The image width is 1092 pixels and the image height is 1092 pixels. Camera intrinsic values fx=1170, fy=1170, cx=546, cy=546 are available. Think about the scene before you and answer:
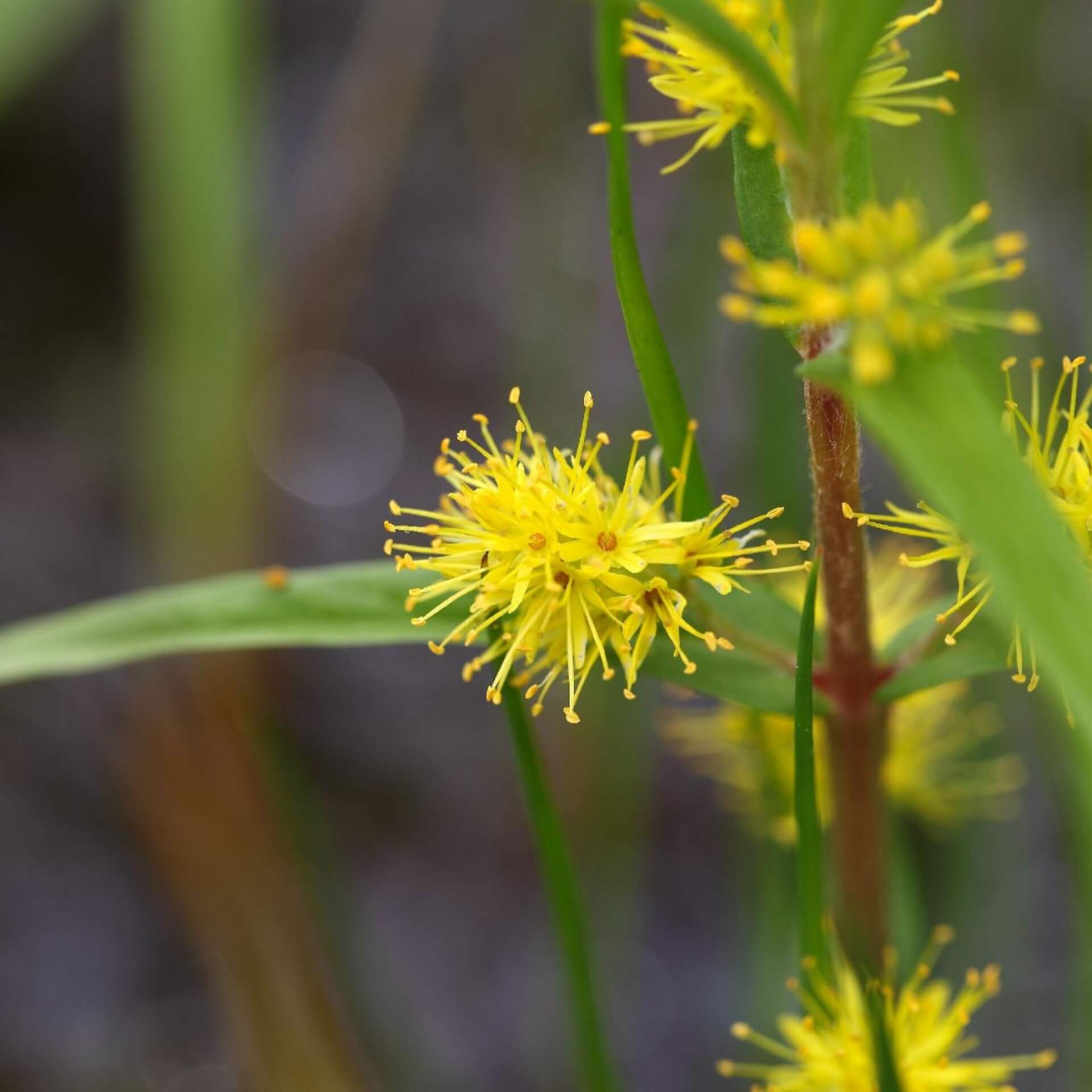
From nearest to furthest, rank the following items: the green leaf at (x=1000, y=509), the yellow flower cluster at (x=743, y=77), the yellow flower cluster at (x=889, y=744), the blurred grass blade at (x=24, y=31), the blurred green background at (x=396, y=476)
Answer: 1. the green leaf at (x=1000, y=509)
2. the yellow flower cluster at (x=743, y=77)
3. the yellow flower cluster at (x=889, y=744)
4. the blurred grass blade at (x=24, y=31)
5. the blurred green background at (x=396, y=476)

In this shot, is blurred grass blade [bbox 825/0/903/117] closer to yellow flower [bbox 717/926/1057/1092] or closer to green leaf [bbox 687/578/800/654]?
green leaf [bbox 687/578/800/654]

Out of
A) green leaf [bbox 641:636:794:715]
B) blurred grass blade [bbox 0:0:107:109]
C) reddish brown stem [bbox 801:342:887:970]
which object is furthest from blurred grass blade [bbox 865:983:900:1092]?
blurred grass blade [bbox 0:0:107:109]

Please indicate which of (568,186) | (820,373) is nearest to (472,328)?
(568,186)

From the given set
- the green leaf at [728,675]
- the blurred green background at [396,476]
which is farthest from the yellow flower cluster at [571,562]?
the blurred green background at [396,476]

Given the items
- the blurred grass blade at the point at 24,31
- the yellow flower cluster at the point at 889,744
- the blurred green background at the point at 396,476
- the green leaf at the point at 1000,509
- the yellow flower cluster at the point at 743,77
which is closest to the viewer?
the green leaf at the point at 1000,509

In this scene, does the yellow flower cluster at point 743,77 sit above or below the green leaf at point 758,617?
above

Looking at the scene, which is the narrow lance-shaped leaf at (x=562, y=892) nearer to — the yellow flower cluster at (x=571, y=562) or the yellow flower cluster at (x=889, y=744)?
the yellow flower cluster at (x=571, y=562)
